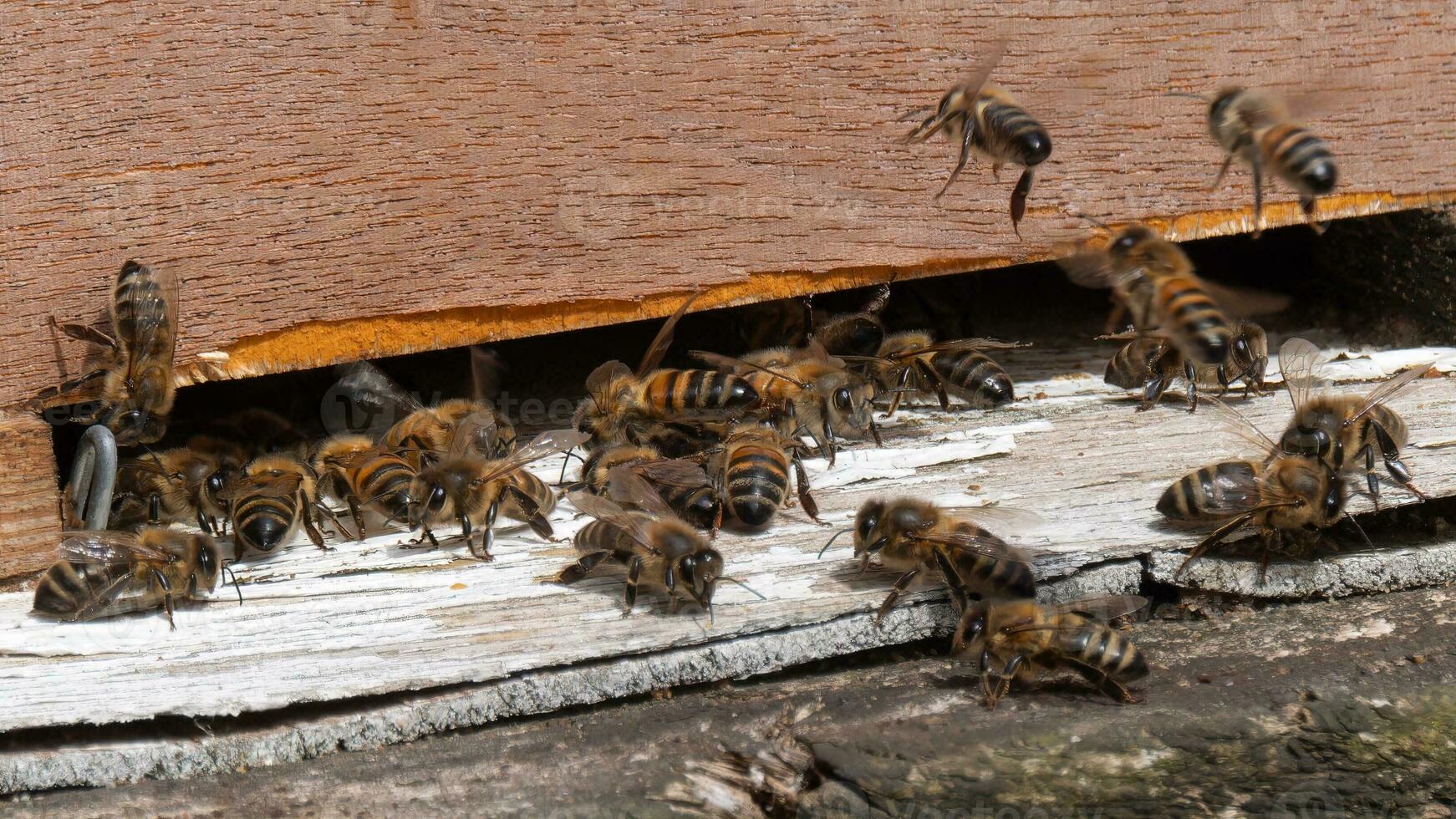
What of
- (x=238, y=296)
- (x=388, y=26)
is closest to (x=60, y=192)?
(x=238, y=296)

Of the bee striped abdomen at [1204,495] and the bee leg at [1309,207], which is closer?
the bee striped abdomen at [1204,495]

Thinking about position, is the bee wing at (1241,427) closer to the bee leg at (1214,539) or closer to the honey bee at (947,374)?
the bee leg at (1214,539)

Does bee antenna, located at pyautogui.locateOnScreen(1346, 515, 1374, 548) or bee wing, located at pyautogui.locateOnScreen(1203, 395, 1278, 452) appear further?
bee wing, located at pyautogui.locateOnScreen(1203, 395, 1278, 452)

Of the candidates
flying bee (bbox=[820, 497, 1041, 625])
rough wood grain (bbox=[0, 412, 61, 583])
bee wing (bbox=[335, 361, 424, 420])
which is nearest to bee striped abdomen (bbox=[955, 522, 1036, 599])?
flying bee (bbox=[820, 497, 1041, 625])

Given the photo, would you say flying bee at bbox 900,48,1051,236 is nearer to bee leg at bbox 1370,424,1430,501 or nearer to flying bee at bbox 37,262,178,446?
bee leg at bbox 1370,424,1430,501

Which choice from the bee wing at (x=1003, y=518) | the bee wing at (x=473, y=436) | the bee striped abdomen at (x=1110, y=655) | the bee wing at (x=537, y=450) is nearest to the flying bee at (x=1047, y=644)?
the bee striped abdomen at (x=1110, y=655)

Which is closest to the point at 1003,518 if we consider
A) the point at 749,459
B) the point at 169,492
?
the point at 749,459
